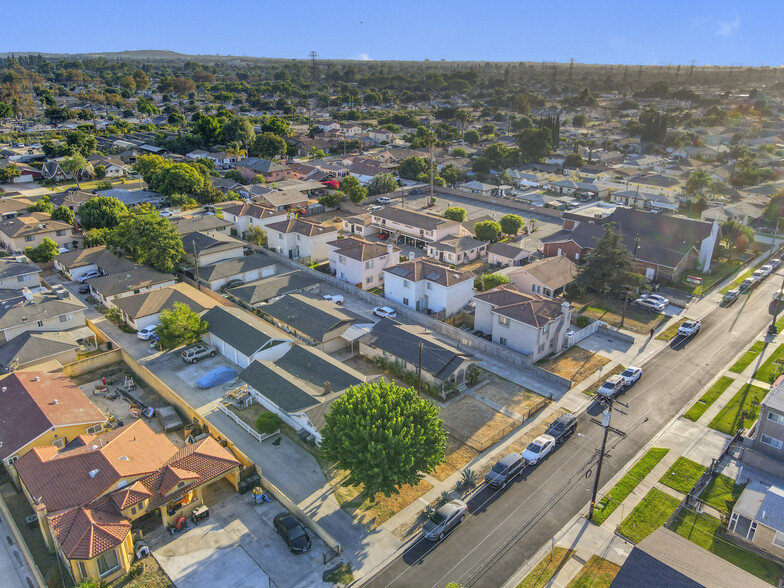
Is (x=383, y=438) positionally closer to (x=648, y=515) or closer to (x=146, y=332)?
(x=648, y=515)

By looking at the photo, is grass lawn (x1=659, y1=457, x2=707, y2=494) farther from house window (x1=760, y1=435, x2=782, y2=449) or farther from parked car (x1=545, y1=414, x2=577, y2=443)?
parked car (x1=545, y1=414, x2=577, y2=443)

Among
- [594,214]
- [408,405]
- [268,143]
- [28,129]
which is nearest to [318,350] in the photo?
[408,405]

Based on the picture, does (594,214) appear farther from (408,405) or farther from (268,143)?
(268,143)

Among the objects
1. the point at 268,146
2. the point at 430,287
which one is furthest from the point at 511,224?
the point at 268,146


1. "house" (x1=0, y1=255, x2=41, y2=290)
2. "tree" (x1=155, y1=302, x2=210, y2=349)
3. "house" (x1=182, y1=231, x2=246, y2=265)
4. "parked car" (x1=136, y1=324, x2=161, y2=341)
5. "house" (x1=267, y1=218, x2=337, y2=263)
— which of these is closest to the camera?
"tree" (x1=155, y1=302, x2=210, y2=349)

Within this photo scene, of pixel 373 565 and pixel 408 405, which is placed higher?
pixel 408 405

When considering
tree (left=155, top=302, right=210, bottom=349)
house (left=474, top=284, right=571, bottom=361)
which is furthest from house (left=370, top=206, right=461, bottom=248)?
tree (left=155, top=302, right=210, bottom=349)
